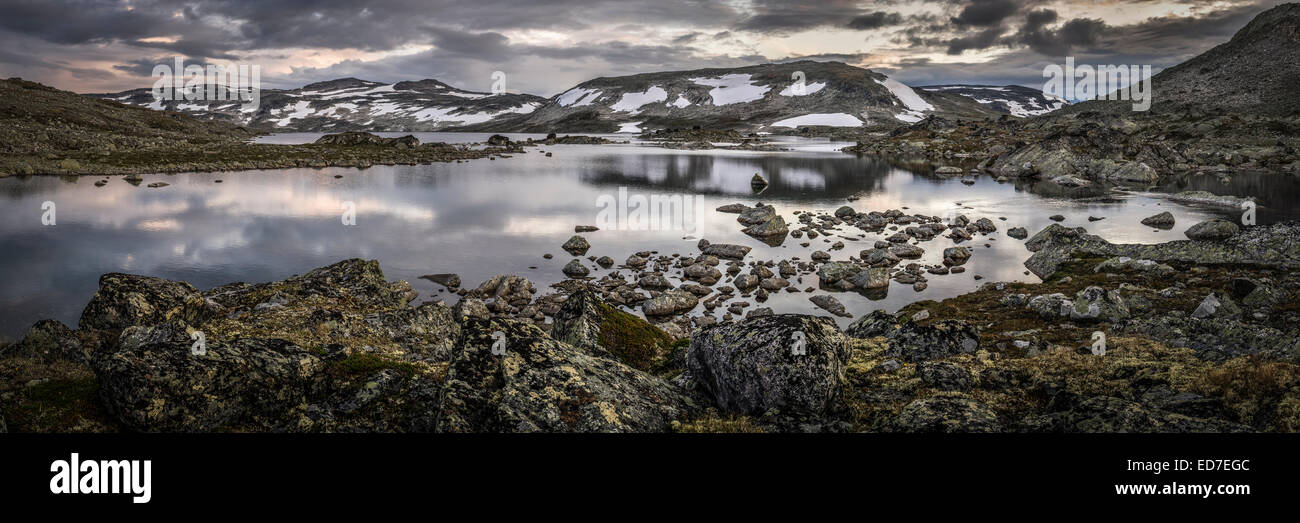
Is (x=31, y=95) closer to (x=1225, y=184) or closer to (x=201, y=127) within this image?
(x=201, y=127)

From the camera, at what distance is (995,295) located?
79.2 feet

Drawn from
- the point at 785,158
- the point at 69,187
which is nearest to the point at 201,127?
the point at 69,187

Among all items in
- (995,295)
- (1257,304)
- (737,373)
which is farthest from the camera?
(995,295)

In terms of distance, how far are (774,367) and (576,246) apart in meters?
26.0

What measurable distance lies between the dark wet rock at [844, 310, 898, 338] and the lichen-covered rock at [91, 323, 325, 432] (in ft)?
45.3

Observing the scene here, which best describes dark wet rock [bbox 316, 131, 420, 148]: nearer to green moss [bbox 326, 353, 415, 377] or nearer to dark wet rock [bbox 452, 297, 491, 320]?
dark wet rock [bbox 452, 297, 491, 320]

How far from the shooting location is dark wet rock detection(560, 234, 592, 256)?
111 feet

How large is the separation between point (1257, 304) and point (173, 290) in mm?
35869

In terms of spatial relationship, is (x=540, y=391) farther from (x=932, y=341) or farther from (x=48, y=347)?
(x=48, y=347)

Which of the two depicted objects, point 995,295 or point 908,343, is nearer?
point 908,343

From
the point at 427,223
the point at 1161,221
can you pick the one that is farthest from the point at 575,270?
the point at 1161,221

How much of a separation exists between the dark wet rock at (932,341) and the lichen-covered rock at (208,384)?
39.2ft

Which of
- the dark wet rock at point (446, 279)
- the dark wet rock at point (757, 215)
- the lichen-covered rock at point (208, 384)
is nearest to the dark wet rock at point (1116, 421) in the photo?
the lichen-covered rock at point (208, 384)

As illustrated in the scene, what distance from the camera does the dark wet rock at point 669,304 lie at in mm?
23414
